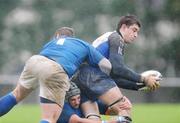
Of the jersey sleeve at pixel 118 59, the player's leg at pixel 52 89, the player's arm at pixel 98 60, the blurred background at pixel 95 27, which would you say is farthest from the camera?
the blurred background at pixel 95 27

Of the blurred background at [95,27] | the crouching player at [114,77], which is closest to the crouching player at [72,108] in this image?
the crouching player at [114,77]

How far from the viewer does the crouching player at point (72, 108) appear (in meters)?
10.5

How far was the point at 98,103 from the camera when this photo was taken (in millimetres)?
10875

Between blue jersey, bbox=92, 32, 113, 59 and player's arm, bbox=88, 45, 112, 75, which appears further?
blue jersey, bbox=92, 32, 113, 59

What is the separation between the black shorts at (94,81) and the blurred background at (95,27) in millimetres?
12965

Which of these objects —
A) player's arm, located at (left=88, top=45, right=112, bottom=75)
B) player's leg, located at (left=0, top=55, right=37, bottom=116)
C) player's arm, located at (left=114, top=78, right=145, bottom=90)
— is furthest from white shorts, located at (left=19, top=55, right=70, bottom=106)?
player's arm, located at (left=114, top=78, right=145, bottom=90)

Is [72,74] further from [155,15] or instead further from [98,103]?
[155,15]

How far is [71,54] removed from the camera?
10.2 metres

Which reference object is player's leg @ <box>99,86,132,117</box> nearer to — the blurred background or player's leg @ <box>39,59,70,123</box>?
player's leg @ <box>39,59,70,123</box>

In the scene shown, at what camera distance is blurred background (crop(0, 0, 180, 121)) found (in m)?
24.2

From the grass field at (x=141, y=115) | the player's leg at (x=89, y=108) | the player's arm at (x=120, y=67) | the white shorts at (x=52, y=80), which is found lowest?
the player's leg at (x=89, y=108)

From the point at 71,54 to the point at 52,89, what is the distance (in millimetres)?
441

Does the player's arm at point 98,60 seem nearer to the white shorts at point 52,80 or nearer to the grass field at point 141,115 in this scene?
the white shorts at point 52,80

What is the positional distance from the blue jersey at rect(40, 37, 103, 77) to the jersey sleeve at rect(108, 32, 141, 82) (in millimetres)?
169
